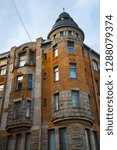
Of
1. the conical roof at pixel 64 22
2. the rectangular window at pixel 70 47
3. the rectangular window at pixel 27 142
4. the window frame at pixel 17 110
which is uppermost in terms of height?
the conical roof at pixel 64 22

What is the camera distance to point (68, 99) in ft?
74.3

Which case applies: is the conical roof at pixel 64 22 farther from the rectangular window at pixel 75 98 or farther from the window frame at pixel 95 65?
the rectangular window at pixel 75 98

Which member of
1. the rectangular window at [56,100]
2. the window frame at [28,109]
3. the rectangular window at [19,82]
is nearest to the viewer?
the rectangular window at [56,100]

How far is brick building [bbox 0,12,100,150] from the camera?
21719 mm

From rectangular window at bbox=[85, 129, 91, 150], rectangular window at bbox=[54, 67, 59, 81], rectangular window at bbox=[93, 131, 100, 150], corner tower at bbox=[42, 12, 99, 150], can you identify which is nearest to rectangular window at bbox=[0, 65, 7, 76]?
corner tower at bbox=[42, 12, 99, 150]

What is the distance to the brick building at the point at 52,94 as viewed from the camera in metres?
21.7

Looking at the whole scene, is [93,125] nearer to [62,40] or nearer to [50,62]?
[50,62]

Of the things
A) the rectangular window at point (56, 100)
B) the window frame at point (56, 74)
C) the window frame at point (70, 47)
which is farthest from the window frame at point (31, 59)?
the rectangular window at point (56, 100)

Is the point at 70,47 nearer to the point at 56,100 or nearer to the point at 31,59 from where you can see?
the point at 31,59

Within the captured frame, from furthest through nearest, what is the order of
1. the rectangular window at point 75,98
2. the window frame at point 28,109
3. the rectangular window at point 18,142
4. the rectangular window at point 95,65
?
the rectangular window at point 95,65 < the window frame at point 28,109 < the rectangular window at point 18,142 < the rectangular window at point 75,98

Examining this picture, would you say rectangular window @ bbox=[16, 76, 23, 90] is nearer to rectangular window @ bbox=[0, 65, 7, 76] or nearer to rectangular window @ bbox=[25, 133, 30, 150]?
rectangular window @ bbox=[0, 65, 7, 76]

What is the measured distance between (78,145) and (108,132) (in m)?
11.1

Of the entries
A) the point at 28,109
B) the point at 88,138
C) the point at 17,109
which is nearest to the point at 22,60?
the point at 17,109

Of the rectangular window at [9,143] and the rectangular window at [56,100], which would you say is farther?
the rectangular window at [9,143]
